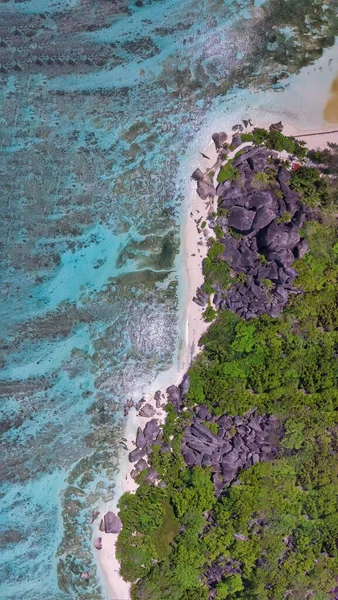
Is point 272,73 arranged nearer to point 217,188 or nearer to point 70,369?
point 217,188

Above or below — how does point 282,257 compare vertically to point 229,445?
above

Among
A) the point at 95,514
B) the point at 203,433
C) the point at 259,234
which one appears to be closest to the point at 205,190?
the point at 259,234

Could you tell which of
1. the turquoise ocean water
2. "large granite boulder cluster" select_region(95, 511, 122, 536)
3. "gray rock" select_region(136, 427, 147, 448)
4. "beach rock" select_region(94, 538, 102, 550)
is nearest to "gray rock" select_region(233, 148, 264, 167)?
the turquoise ocean water

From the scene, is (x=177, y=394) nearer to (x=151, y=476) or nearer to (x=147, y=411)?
(x=147, y=411)

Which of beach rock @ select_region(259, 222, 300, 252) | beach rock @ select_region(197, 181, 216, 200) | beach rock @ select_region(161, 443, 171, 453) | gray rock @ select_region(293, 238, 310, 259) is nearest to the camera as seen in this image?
beach rock @ select_region(259, 222, 300, 252)

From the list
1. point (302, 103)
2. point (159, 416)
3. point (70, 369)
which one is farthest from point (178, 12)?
point (159, 416)

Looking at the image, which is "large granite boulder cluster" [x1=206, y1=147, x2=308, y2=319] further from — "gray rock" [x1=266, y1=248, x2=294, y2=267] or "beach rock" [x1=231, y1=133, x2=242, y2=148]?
"beach rock" [x1=231, y1=133, x2=242, y2=148]
